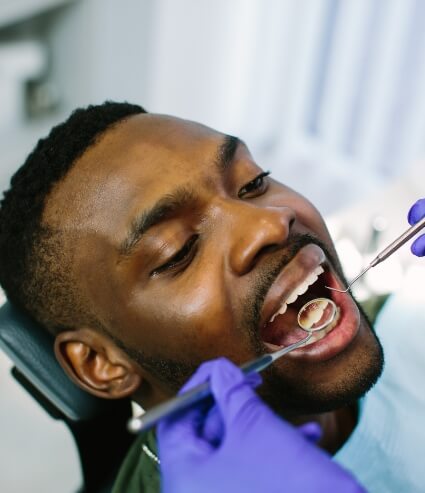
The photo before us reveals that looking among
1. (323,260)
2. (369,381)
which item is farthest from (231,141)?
(369,381)

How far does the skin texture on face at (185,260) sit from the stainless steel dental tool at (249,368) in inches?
1.9

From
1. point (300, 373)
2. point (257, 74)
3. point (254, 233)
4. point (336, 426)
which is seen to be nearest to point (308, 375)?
point (300, 373)

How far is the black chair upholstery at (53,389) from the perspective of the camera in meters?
1.19

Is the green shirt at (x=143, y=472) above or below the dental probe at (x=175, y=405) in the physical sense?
below

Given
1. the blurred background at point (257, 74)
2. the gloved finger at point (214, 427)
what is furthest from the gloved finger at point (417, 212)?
the blurred background at point (257, 74)

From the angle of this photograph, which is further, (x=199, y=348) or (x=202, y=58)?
(x=202, y=58)

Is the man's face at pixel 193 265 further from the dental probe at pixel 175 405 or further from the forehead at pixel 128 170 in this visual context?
the dental probe at pixel 175 405

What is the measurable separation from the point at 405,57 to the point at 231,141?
5.34 ft

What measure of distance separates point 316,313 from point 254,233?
0.68 ft

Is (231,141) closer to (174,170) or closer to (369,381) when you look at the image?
(174,170)

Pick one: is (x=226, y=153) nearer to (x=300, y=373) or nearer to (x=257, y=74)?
(x=300, y=373)

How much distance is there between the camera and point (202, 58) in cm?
285

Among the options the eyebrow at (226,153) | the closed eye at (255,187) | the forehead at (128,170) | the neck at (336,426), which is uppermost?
the forehead at (128,170)

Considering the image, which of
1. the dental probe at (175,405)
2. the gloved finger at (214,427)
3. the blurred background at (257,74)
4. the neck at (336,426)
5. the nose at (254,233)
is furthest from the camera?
the blurred background at (257,74)
